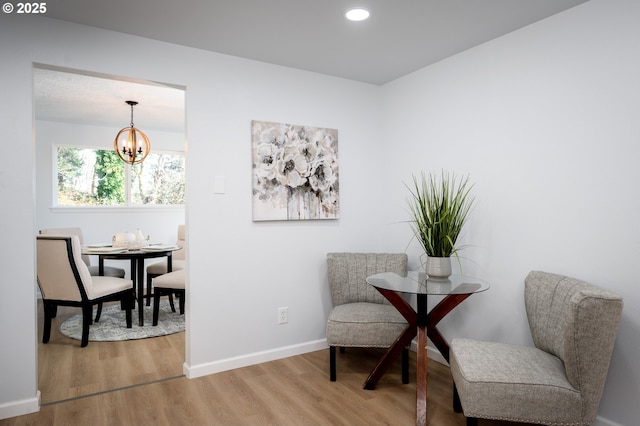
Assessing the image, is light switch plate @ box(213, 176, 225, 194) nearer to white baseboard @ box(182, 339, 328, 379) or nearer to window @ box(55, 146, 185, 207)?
white baseboard @ box(182, 339, 328, 379)

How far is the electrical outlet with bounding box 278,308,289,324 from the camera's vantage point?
325 cm

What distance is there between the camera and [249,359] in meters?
3.10

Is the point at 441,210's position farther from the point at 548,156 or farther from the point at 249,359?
the point at 249,359

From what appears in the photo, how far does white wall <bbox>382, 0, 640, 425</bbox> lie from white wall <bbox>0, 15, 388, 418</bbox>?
0.78m

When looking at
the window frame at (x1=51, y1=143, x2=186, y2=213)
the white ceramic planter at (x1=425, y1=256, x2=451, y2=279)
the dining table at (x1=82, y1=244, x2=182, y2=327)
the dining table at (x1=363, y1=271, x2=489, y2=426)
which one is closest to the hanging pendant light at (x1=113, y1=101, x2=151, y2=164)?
the dining table at (x1=82, y1=244, x2=182, y2=327)

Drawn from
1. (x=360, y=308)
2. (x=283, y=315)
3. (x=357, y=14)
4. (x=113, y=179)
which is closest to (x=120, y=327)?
(x=283, y=315)

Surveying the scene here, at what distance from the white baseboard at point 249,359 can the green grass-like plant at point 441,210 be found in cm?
124

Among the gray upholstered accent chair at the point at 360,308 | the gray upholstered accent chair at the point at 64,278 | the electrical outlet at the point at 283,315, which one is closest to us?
the gray upholstered accent chair at the point at 360,308

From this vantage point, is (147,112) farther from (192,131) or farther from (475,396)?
(475,396)

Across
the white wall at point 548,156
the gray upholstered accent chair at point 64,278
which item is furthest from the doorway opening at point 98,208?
the white wall at point 548,156

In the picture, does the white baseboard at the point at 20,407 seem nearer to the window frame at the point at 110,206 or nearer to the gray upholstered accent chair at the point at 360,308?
the gray upholstered accent chair at the point at 360,308

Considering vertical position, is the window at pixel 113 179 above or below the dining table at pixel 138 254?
above

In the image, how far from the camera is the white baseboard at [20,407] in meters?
2.30

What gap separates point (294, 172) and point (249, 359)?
1.47 m
